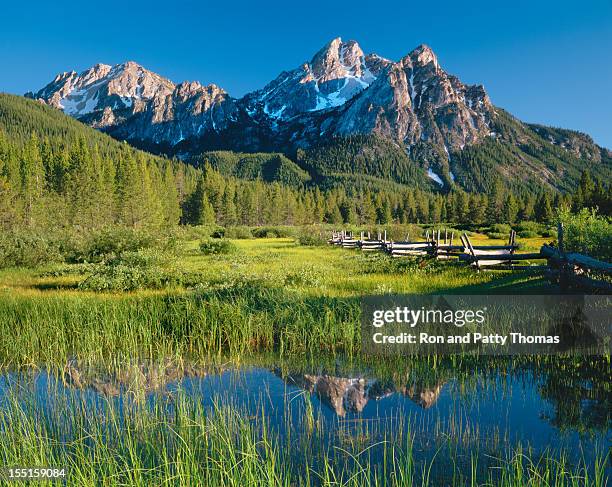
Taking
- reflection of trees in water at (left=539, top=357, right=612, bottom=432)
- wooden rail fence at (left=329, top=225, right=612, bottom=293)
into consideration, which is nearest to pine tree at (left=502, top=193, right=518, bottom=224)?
wooden rail fence at (left=329, top=225, right=612, bottom=293)

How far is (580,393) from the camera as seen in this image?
577 cm

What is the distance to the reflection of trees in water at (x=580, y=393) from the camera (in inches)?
195

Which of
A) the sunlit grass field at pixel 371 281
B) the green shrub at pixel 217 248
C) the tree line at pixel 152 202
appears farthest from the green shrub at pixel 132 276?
the green shrub at pixel 217 248

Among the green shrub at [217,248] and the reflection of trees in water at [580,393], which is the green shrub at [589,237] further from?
the green shrub at [217,248]

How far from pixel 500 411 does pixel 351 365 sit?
258 cm

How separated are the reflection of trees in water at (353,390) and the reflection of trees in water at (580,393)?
58.6 inches

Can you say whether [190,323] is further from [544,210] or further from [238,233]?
[544,210]

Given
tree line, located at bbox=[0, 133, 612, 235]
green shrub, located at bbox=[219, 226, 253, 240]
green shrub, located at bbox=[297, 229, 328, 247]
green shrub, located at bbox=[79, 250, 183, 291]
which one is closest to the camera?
green shrub, located at bbox=[79, 250, 183, 291]

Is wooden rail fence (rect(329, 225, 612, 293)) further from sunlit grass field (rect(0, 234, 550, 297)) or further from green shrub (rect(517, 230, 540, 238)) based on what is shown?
green shrub (rect(517, 230, 540, 238))

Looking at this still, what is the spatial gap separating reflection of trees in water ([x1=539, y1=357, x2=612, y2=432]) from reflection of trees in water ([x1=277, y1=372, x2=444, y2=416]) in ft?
4.89

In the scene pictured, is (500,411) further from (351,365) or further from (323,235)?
(323,235)

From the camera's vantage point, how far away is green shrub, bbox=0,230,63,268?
77.1ft

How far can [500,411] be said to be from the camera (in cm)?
524

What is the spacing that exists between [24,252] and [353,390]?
80.6ft
